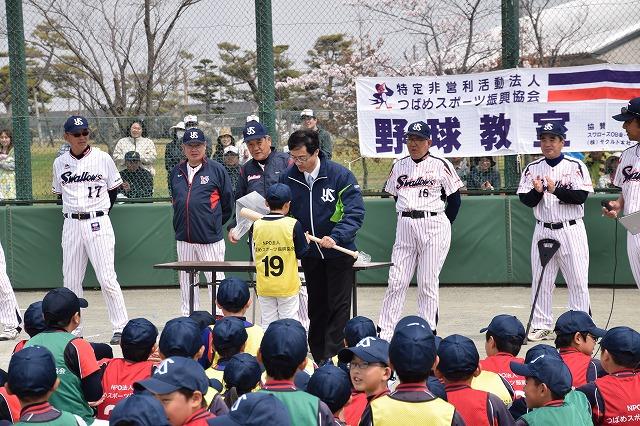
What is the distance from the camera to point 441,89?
501 inches

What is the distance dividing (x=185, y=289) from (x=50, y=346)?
492 centimetres

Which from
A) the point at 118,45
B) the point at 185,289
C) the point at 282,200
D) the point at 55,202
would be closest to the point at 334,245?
the point at 282,200

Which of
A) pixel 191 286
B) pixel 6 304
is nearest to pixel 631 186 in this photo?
pixel 191 286

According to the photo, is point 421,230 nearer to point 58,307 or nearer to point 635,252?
point 635,252

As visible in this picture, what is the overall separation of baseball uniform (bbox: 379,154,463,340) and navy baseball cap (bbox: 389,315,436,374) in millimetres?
A: 4949

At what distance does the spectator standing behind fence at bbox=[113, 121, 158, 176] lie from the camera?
13.1 metres

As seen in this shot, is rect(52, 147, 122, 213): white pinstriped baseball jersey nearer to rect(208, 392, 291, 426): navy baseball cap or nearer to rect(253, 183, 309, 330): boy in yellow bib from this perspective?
rect(253, 183, 309, 330): boy in yellow bib

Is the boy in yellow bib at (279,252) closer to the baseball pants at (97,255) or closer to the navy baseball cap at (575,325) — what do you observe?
the baseball pants at (97,255)

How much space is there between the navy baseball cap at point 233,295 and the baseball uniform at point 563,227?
3.80 meters

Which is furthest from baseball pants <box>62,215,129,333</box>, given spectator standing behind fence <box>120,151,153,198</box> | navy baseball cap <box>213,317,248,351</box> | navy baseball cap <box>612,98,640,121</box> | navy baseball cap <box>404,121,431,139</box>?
navy baseball cap <box>612,98,640,121</box>

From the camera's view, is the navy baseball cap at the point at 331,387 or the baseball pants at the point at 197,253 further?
the baseball pants at the point at 197,253

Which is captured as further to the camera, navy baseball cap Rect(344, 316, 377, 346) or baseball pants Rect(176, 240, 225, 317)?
baseball pants Rect(176, 240, 225, 317)

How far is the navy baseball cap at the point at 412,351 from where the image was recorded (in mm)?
4449

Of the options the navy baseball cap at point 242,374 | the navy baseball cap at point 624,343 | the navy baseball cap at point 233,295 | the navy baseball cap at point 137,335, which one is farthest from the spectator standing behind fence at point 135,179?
the navy baseball cap at point 624,343
